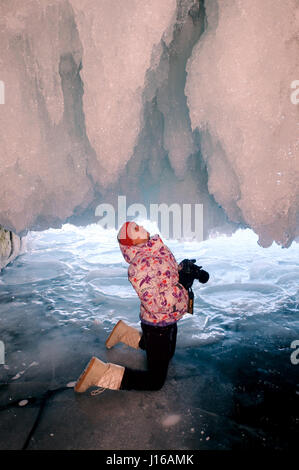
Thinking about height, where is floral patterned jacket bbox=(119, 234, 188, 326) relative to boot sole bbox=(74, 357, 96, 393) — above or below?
above

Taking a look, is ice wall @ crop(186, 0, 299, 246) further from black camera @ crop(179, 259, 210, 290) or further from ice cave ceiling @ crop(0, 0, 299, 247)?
black camera @ crop(179, 259, 210, 290)

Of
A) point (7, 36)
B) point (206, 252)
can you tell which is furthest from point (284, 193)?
point (206, 252)

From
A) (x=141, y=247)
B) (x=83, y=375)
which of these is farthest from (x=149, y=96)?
(x=83, y=375)

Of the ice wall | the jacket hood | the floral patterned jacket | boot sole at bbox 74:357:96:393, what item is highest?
the ice wall

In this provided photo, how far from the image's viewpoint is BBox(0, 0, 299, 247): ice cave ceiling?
273 cm

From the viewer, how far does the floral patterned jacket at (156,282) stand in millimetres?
1778

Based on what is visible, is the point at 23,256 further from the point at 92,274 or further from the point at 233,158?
the point at 233,158

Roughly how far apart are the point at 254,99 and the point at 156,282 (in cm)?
246

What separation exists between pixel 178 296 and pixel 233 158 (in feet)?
7.16

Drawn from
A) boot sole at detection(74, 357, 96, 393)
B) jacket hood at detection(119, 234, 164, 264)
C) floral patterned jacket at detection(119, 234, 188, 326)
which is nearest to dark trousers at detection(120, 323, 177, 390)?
floral patterned jacket at detection(119, 234, 188, 326)

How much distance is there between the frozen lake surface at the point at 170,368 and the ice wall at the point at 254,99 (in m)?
1.40

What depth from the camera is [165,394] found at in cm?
191

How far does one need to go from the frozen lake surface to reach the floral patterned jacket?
2.08 feet

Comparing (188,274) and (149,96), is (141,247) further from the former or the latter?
(149,96)
